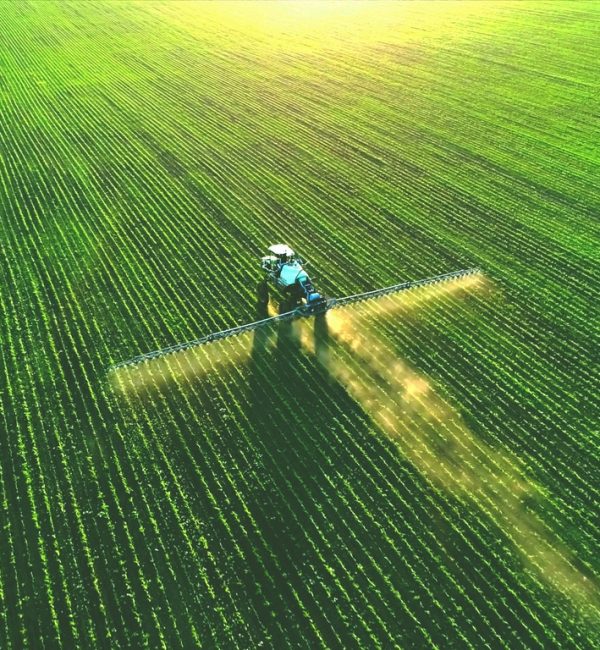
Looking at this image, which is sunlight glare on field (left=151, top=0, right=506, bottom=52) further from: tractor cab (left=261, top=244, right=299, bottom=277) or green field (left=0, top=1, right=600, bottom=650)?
tractor cab (left=261, top=244, right=299, bottom=277)

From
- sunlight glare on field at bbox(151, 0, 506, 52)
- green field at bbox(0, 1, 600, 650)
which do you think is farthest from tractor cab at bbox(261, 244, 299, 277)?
sunlight glare on field at bbox(151, 0, 506, 52)

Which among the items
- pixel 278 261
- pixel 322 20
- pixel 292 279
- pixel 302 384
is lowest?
pixel 302 384

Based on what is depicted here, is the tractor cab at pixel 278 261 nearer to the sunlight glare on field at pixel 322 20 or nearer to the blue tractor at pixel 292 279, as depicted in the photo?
the blue tractor at pixel 292 279

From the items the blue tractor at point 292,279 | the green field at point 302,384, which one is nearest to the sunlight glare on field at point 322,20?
the green field at point 302,384

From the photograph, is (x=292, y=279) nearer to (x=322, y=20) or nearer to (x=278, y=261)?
(x=278, y=261)

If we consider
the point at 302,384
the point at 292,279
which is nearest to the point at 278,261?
the point at 292,279

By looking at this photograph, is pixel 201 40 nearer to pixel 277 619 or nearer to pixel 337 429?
pixel 337 429

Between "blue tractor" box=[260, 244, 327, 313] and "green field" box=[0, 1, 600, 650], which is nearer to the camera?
"green field" box=[0, 1, 600, 650]
